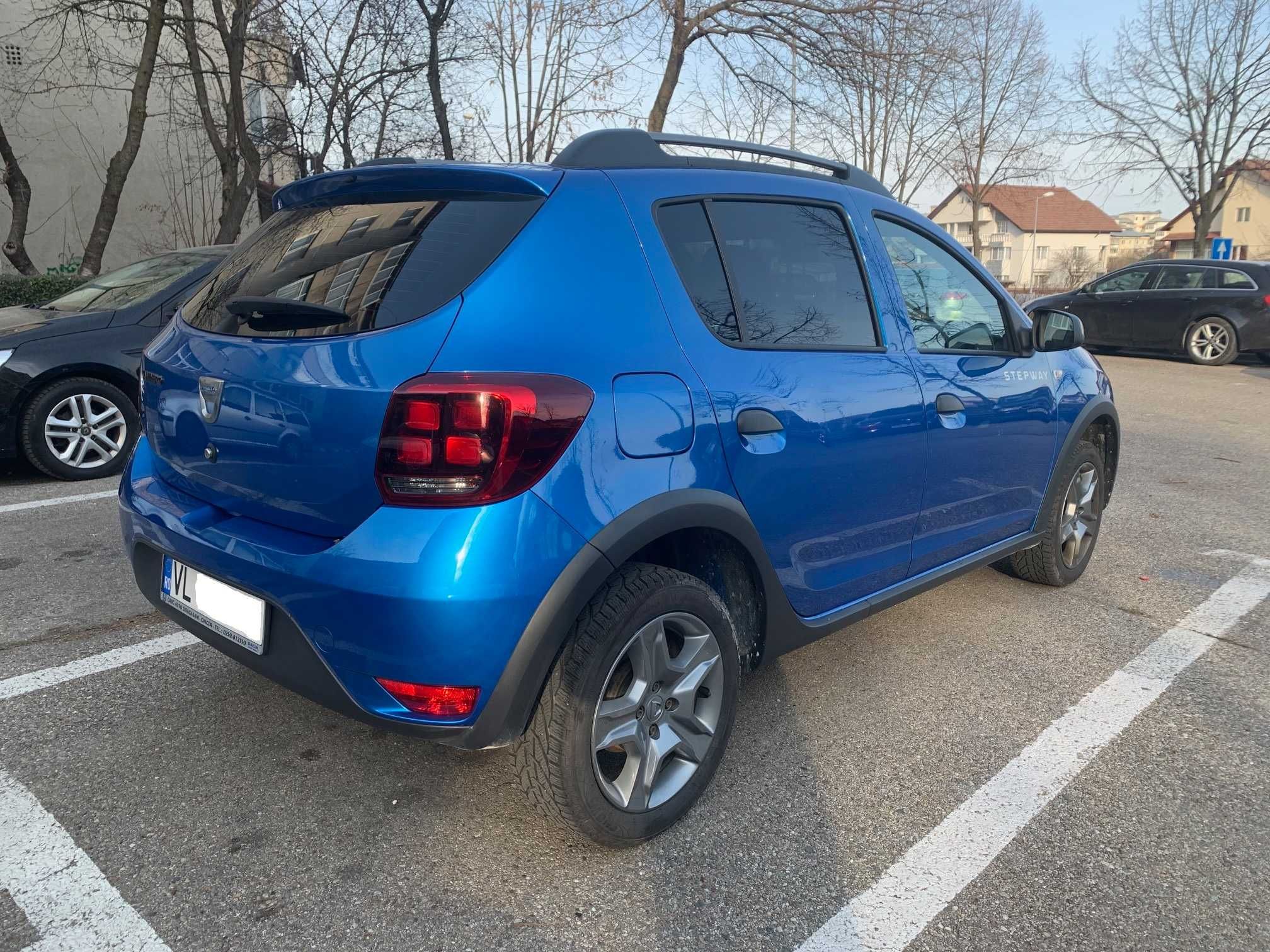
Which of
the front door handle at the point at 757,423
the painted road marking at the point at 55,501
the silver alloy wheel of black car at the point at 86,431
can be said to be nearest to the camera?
the front door handle at the point at 757,423

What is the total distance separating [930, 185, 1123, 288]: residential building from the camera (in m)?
71.7

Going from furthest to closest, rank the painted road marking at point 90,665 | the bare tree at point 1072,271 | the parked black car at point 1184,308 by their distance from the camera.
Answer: the bare tree at point 1072,271 < the parked black car at point 1184,308 < the painted road marking at point 90,665

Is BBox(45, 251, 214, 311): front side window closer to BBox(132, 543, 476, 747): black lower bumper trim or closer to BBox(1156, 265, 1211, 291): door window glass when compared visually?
BBox(132, 543, 476, 747): black lower bumper trim

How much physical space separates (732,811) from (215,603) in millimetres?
1457

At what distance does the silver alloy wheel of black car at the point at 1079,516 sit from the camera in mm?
4344

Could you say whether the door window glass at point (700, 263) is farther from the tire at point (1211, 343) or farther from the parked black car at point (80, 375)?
the tire at point (1211, 343)

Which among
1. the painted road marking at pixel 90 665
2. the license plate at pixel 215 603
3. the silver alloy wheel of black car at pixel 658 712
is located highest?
the license plate at pixel 215 603

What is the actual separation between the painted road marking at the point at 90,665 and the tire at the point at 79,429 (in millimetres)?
2687

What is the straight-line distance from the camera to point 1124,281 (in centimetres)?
1501

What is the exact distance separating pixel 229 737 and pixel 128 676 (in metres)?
0.65

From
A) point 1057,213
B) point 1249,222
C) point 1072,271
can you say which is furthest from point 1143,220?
point 1072,271

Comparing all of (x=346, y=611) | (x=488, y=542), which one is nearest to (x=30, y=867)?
(x=346, y=611)

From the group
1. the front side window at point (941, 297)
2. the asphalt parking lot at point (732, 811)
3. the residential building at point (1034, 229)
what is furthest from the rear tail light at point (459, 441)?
the residential building at point (1034, 229)

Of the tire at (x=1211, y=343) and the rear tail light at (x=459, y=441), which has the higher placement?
the rear tail light at (x=459, y=441)
